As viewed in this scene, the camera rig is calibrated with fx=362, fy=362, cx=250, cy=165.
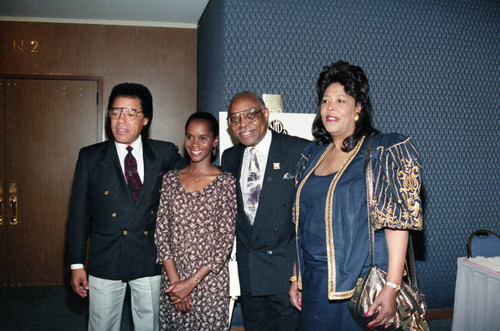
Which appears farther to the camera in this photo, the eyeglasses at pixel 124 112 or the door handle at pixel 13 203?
the door handle at pixel 13 203

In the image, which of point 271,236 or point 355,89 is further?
point 271,236

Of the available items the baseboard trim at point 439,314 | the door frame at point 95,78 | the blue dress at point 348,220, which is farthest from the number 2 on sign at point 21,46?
the baseboard trim at point 439,314

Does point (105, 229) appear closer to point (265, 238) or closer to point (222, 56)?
point (265, 238)

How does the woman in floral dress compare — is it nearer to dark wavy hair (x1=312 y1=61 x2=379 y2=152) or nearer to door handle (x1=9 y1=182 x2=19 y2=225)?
dark wavy hair (x1=312 y1=61 x2=379 y2=152)

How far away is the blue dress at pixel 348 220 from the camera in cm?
151

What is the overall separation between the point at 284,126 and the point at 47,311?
303cm

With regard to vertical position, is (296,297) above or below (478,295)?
above

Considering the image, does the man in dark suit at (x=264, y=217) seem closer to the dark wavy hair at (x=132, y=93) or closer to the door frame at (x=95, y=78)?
the dark wavy hair at (x=132, y=93)

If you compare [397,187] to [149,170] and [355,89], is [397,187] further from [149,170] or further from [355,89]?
[149,170]

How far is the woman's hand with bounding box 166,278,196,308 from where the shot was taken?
6.31 ft

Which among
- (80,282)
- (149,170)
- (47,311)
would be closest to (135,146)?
(149,170)

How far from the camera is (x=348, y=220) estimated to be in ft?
5.25

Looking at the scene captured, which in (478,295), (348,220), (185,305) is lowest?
(478,295)

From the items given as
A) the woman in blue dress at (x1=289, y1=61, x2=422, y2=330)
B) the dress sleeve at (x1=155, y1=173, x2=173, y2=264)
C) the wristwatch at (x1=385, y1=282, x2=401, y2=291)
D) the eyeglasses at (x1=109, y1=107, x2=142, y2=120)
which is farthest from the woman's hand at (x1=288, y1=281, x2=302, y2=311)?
the eyeglasses at (x1=109, y1=107, x2=142, y2=120)
